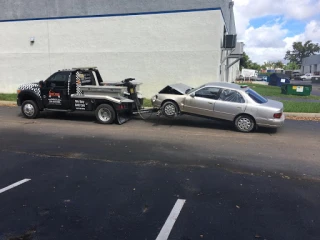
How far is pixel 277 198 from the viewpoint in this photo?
14.8 feet

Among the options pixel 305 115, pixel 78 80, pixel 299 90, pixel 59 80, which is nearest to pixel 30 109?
pixel 59 80

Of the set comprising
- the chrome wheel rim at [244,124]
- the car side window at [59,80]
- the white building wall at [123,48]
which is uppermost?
the white building wall at [123,48]

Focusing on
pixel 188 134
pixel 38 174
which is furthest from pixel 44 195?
pixel 188 134

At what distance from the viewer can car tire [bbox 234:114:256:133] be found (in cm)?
934

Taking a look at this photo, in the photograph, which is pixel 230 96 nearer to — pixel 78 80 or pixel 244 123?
pixel 244 123

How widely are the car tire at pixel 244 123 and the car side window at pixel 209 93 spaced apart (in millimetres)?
1066

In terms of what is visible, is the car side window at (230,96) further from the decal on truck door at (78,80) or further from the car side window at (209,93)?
the decal on truck door at (78,80)

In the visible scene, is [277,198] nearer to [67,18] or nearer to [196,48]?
[196,48]

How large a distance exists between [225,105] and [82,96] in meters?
5.04

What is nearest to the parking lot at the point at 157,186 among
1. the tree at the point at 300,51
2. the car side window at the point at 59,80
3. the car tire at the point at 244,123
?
the car tire at the point at 244,123

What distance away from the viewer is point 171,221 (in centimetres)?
377

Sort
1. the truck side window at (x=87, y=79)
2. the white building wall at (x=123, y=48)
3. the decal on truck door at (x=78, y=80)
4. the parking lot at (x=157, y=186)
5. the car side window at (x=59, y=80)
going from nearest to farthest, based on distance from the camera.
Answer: the parking lot at (x=157, y=186) → the decal on truck door at (x=78, y=80) → the car side window at (x=59, y=80) → the truck side window at (x=87, y=79) → the white building wall at (x=123, y=48)

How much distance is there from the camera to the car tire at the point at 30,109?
11.0 m

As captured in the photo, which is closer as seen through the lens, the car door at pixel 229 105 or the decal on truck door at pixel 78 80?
the car door at pixel 229 105
